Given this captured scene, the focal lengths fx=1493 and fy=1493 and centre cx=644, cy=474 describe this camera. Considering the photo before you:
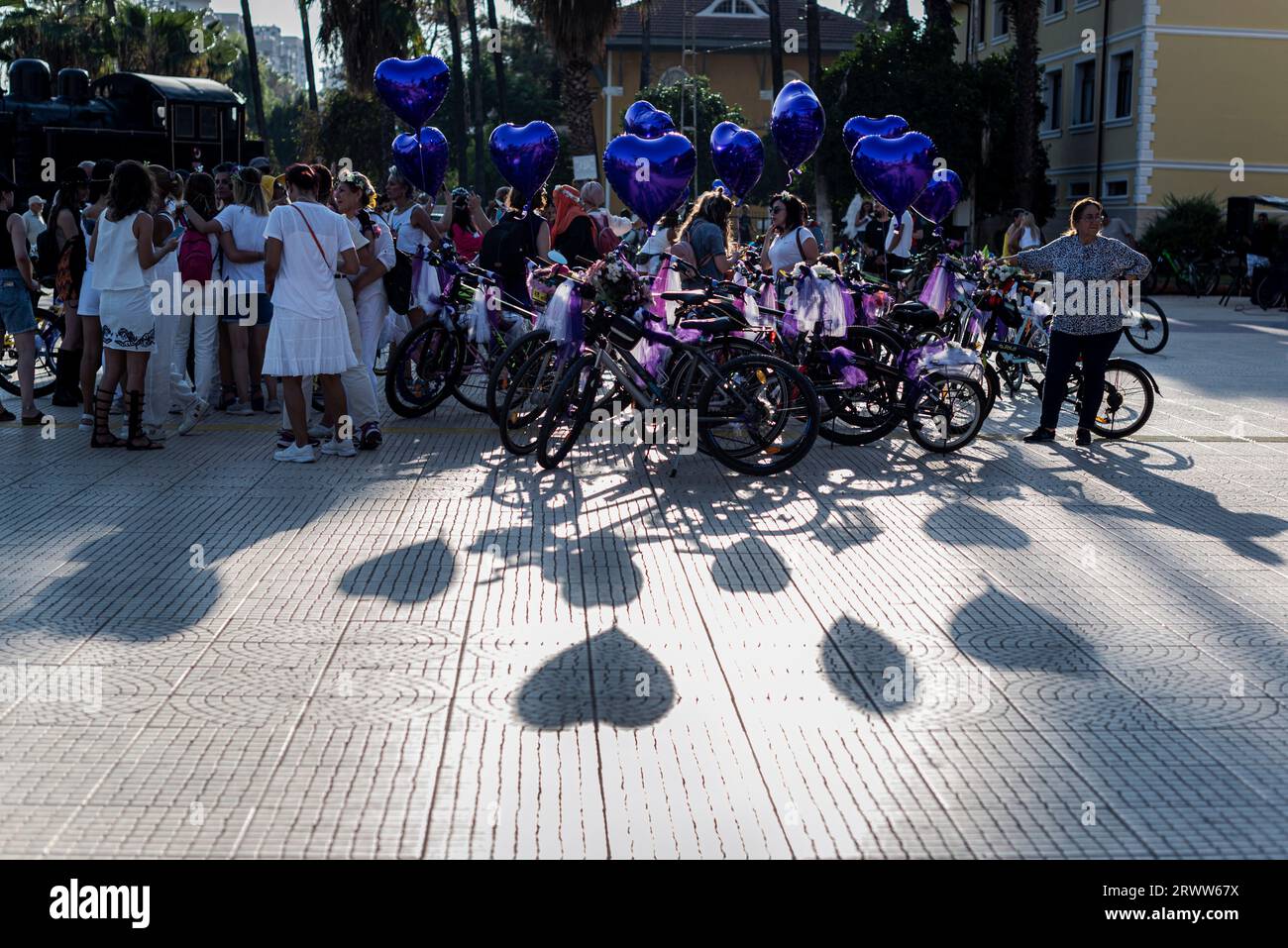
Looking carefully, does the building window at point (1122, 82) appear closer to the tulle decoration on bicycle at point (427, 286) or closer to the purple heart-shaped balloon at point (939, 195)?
the purple heart-shaped balloon at point (939, 195)

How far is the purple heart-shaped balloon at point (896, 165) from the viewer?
13359 millimetres

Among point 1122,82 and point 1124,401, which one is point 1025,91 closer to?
point 1122,82

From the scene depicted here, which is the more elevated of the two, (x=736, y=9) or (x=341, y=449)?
(x=736, y=9)

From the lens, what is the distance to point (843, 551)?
24.0ft

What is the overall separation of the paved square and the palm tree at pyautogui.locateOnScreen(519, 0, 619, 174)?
72.3 ft

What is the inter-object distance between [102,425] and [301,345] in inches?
65.3

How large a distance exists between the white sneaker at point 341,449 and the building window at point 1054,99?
3979cm

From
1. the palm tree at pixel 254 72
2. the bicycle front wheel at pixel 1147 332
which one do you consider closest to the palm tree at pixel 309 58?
the palm tree at pixel 254 72

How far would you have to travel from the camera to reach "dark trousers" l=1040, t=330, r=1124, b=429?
34.7ft

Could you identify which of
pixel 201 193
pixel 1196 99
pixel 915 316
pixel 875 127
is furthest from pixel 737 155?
pixel 1196 99

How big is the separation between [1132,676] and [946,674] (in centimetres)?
67

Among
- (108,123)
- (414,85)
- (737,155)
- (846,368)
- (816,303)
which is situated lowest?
(846,368)

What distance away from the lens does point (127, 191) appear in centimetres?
964

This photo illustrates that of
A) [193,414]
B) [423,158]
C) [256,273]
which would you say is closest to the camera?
[193,414]
